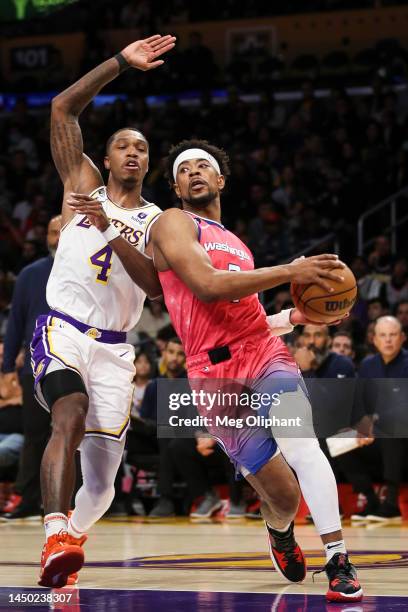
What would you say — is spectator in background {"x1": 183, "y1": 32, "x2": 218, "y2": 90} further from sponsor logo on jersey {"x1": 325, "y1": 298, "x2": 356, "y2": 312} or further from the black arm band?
sponsor logo on jersey {"x1": 325, "y1": 298, "x2": 356, "y2": 312}

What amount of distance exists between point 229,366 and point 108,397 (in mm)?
638

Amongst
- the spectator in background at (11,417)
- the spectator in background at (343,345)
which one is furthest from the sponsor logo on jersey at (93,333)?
the spectator in background at (11,417)

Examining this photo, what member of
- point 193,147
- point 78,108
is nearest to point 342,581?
point 193,147

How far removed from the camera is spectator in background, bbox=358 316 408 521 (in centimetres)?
912

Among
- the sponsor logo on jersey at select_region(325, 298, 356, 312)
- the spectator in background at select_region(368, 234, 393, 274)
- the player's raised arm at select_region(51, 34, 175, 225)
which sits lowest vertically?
the sponsor logo on jersey at select_region(325, 298, 356, 312)

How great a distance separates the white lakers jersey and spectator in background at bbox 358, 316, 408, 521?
13.5 ft

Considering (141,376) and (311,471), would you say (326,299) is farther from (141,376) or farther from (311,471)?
(141,376)

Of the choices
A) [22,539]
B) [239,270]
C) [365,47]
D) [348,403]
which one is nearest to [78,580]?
[239,270]

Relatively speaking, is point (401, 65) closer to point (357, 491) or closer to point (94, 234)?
point (357, 491)

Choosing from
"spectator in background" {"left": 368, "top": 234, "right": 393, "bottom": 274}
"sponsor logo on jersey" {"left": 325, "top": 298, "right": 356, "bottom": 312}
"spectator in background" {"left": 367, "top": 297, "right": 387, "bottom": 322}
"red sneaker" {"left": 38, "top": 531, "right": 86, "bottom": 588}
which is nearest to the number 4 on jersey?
"sponsor logo on jersey" {"left": 325, "top": 298, "right": 356, "bottom": 312}

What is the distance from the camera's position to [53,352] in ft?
17.1

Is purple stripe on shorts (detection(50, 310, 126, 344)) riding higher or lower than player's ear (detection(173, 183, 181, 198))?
lower

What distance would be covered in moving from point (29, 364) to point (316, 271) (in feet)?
15.4

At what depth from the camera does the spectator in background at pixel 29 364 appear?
8648mm
